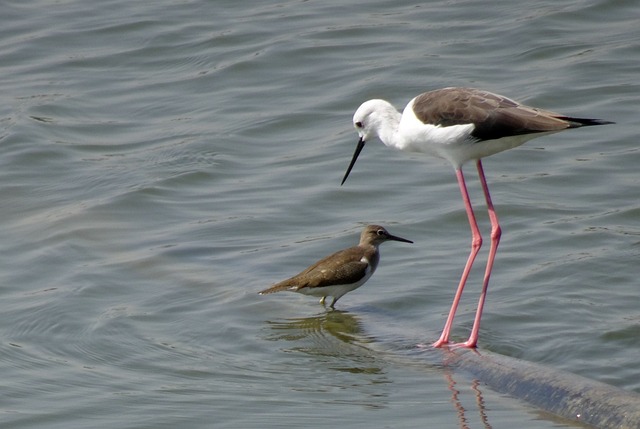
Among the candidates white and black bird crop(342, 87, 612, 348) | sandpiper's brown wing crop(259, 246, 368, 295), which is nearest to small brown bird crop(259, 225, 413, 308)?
sandpiper's brown wing crop(259, 246, 368, 295)

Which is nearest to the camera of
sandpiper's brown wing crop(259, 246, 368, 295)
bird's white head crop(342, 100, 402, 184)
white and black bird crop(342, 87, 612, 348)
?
white and black bird crop(342, 87, 612, 348)

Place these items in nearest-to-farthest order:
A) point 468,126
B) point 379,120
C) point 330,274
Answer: point 468,126 < point 379,120 < point 330,274

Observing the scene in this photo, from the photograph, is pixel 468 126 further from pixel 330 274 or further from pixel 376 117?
pixel 330 274

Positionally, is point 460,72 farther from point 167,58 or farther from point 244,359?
point 244,359

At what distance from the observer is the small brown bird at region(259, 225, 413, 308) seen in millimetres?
8695

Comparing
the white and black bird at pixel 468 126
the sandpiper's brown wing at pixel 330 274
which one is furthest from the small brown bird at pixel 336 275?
the white and black bird at pixel 468 126

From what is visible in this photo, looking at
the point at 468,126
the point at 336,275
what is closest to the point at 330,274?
the point at 336,275

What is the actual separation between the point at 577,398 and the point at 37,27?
12082 millimetres

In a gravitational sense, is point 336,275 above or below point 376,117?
below

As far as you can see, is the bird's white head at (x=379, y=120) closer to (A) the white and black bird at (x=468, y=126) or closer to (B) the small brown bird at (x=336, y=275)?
(A) the white and black bird at (x=468, y=126)

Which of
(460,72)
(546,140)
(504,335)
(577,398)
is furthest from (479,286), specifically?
(460,72)

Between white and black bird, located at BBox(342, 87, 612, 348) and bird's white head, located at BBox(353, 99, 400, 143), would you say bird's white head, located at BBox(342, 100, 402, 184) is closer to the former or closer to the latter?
bird's white head, located at BBox(353, 99, 400, 143)

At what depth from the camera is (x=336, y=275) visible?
28.6 ft

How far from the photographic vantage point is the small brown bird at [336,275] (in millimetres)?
8695
